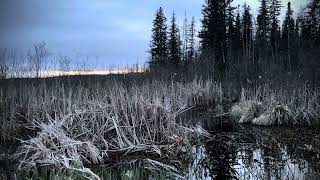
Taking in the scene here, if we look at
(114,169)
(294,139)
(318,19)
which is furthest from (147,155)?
(318,19)

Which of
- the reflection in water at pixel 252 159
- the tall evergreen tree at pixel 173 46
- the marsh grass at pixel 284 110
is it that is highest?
the tall evergreen tree at pixel 173 46

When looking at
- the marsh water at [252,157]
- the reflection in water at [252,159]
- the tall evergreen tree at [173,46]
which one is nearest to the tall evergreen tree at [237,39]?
the tall evergreen tree at [173,46]

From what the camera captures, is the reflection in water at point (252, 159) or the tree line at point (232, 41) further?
the tree line at point (232, 41)

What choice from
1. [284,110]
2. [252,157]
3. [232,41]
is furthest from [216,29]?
[252,157]

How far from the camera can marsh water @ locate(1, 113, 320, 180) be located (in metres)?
5.62

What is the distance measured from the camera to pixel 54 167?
18.4ft

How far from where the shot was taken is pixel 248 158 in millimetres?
6816

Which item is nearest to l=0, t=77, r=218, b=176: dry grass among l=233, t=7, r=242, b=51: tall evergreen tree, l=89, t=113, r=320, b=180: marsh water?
l=89, t=113, r=320, b=180: marsh water

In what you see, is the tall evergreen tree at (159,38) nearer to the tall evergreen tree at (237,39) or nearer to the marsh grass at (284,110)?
the tall evergreen tree at (237,39)

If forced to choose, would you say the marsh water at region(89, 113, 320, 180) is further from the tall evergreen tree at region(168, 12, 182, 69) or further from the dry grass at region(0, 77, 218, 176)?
the tall evergreen tree at region(168, 12, 182, 69)

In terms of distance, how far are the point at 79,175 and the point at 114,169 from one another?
106 centimetres

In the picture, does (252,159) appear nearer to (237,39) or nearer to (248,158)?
(248,158)

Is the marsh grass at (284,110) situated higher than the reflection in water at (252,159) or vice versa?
the marsh grass at (284,110)

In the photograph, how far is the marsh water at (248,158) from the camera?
562cm
